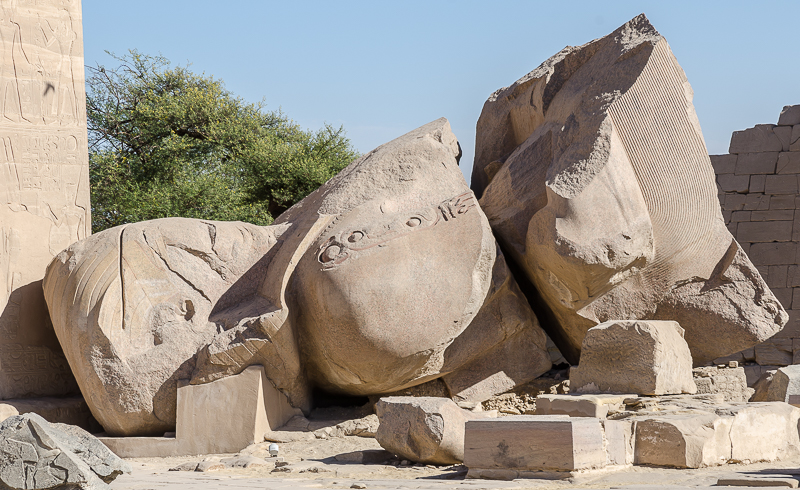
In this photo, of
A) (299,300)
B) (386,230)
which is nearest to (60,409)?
(299,300)

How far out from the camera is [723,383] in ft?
24.0

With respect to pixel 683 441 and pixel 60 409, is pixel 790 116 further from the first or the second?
pixel 60 409

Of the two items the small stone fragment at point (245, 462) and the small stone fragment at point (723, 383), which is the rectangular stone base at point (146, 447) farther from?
the small stone fragment at point (723, 383)

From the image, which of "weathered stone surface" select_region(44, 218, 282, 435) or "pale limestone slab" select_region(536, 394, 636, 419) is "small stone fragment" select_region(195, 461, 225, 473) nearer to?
"weathered stone surface" select_region(44, 218, 282, 435)

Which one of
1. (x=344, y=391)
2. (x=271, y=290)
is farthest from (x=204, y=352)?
(x=344, y=391)

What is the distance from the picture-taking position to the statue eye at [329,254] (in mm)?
6523

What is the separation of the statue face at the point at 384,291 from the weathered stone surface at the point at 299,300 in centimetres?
1

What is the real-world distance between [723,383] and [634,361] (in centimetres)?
180

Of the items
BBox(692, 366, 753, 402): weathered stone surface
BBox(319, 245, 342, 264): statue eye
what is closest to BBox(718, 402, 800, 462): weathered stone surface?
BBox(692, 366, 753, 402): weathered stone surface

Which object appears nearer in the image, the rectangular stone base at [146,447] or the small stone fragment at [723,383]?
the rectangular stone base at [146,447]

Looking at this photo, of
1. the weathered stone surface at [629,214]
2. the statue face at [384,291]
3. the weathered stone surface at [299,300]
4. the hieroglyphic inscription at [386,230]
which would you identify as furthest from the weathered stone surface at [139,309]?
the weathered stone surface at [629,214]

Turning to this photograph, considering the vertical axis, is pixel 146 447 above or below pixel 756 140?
below

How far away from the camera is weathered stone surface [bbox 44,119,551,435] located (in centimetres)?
644

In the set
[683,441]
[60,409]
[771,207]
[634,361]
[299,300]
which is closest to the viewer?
[683,441]
